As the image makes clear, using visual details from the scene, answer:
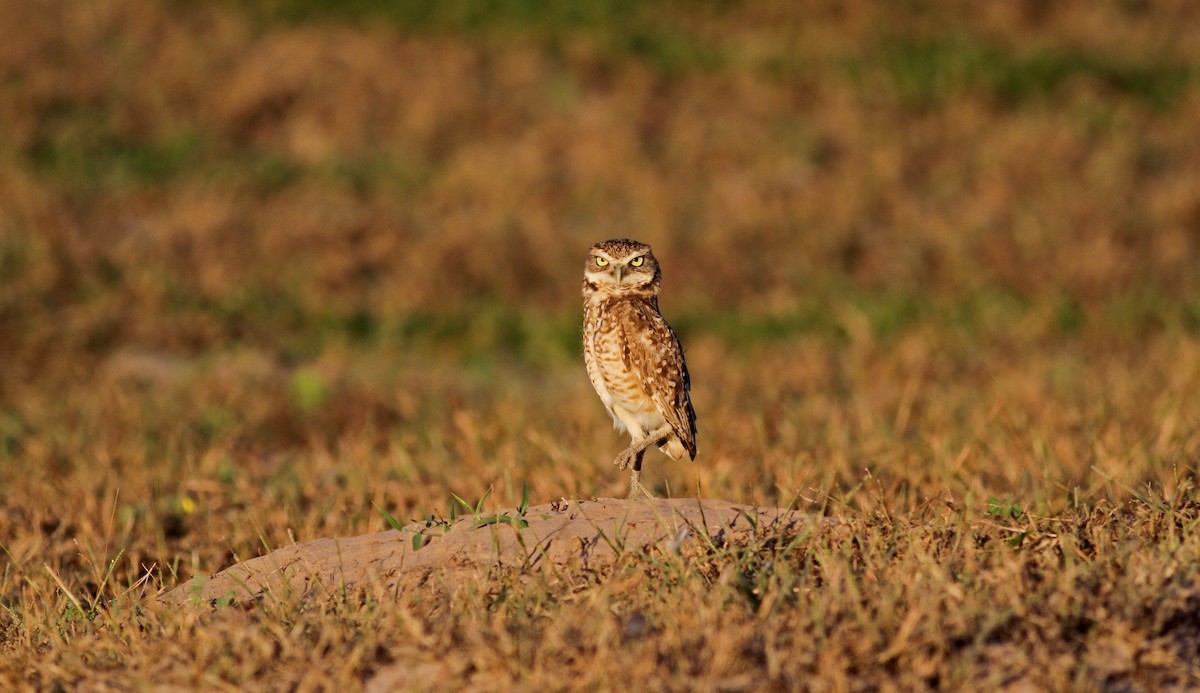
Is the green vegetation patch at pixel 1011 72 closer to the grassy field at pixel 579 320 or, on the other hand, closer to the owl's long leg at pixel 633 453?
the grassy field at pixel 579 320

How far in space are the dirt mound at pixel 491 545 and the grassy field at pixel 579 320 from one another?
138mm

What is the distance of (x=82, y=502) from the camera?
22.0 feet

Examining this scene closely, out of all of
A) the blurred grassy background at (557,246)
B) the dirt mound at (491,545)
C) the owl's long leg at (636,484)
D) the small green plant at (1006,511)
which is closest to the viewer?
the dirt mound at (491,545)

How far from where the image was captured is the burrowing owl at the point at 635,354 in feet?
16.2

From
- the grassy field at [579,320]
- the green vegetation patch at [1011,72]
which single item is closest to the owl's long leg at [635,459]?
the grassy field at [579,320]

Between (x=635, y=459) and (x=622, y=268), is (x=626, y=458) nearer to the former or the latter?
(x=635, y=459)

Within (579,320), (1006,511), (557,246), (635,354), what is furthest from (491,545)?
(557,246)

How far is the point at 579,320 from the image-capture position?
12344 millimetres

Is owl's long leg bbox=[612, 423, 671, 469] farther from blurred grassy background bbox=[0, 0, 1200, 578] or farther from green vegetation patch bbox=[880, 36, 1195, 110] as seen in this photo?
green vegetation patch bbox=[880, 36, 1195, 110]

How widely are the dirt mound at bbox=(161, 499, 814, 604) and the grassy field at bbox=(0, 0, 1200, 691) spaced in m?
0.14

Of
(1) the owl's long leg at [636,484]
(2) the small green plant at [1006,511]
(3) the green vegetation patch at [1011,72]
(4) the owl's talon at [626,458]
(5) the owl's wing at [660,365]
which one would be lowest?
(2) the small green plant at [1006,511]

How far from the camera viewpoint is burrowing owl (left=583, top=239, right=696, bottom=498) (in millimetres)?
4934

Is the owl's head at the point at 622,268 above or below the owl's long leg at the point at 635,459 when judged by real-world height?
above

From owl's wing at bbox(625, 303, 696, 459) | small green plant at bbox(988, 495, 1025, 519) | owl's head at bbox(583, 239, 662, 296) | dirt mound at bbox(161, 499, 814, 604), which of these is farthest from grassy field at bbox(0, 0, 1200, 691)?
owl's head at bbox(583, 239, 662, 296)
